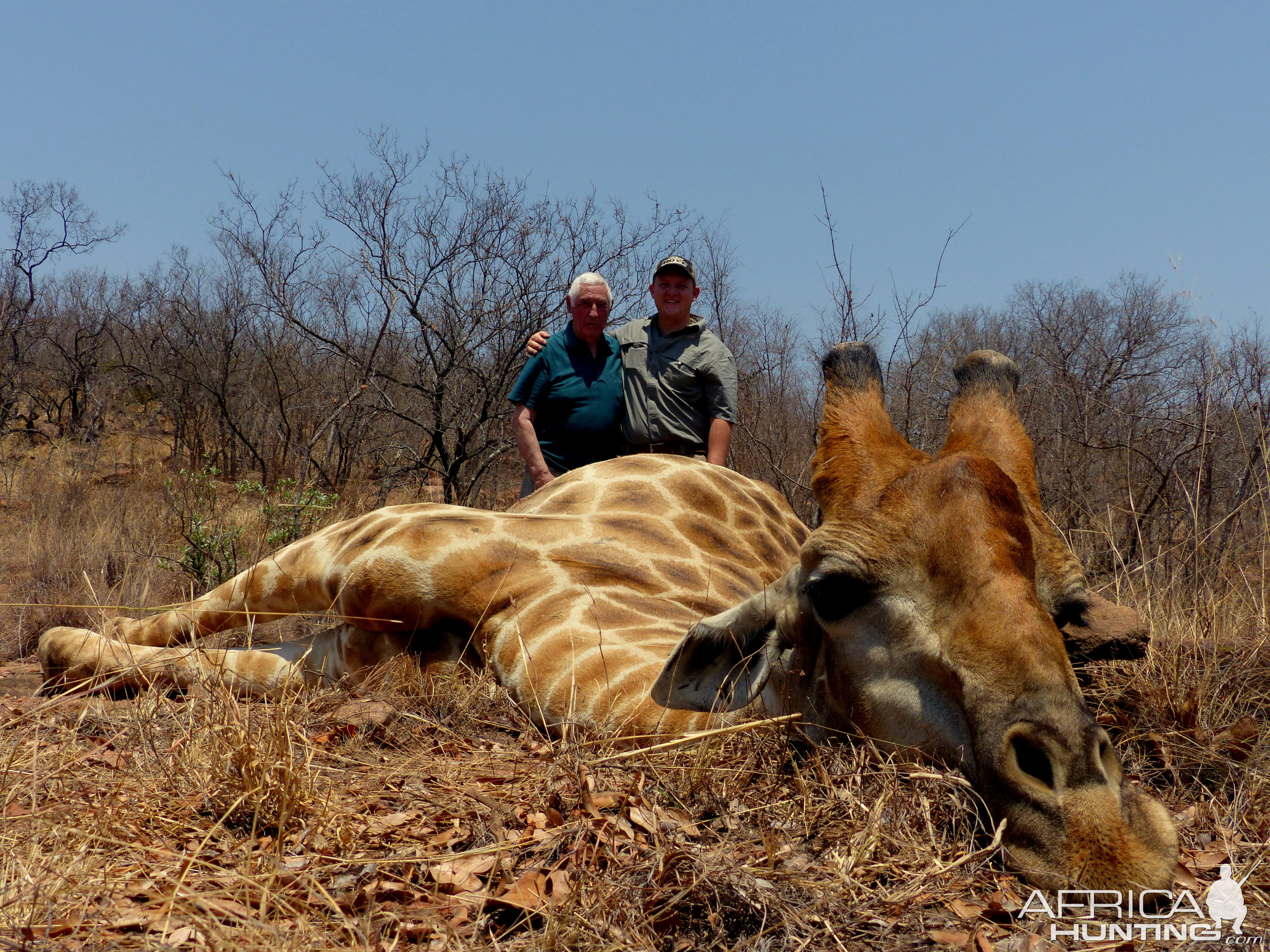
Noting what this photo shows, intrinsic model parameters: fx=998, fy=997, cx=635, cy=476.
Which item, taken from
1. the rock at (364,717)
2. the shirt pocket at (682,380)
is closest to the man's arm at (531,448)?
the shirt pocket at (682,380)

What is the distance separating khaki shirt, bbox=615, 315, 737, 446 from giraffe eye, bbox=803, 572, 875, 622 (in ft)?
14.0

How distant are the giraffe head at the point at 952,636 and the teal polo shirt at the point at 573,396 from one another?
12.4ft

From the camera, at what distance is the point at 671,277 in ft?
22.6

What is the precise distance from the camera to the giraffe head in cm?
207

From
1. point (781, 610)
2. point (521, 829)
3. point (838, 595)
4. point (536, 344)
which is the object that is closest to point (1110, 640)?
point (781, 610)

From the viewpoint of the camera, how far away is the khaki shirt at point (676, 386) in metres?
6.82

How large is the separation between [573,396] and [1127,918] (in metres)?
5.20

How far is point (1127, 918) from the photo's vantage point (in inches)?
79.4

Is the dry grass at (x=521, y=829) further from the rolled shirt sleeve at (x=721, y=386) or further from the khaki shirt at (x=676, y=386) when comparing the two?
the rolled shirt sleeve at (x=721, y=386)

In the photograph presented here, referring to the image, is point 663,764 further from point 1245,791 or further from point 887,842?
point 1245,791

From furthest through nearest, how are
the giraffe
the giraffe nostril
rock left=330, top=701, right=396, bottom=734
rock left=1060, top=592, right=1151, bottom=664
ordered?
the giraffe
rock left=1060, top=592, right=1151, bottom=664
rock left=330, top=701, right=396, bottom=734
the giraffe nostril

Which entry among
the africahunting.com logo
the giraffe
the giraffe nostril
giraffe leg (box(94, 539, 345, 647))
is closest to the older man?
the giraffe

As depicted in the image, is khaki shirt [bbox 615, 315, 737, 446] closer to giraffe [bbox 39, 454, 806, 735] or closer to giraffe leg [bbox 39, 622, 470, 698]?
giraffe [bbox 39, 454, 806, 735]

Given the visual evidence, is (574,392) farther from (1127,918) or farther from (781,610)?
(1127,918)
